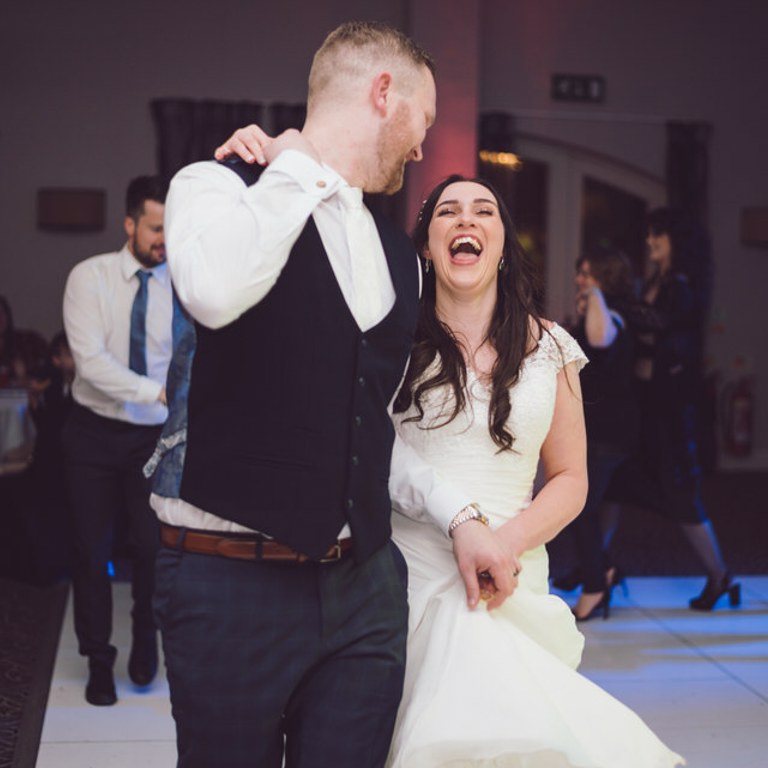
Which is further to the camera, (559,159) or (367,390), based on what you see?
(559,159)

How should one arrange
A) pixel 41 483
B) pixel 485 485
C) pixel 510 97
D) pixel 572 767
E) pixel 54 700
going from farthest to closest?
1. pixel 510 97
2. pixel 41 483
3. pixel 54 700
4. pixel 485 485
5. pixel 572 767

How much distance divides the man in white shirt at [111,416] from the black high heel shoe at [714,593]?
2.31m

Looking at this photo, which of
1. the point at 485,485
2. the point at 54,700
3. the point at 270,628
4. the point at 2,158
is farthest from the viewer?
the point at 2,158

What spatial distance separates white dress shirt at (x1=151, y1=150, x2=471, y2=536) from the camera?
130cm

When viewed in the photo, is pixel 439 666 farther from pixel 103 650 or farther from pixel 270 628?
pixel 103 650

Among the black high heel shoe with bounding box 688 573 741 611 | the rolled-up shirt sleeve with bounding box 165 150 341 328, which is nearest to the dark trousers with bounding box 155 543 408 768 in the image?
the rolled-up shirt sleeve with bounding box 165 150 341 328

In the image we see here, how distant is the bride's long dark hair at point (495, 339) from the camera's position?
6.61 ft

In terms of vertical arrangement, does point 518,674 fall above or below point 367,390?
below

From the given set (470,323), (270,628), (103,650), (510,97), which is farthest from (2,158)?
(270,628)

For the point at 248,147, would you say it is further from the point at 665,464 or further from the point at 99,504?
the point at 665,464

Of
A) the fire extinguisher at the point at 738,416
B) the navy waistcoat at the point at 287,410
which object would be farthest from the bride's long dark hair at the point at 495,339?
the fire extinguisher at the point at 738,416

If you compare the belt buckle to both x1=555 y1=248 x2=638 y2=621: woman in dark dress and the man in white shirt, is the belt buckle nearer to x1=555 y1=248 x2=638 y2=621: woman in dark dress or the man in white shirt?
the man in white shirt

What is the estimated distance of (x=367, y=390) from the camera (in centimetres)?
A: 150

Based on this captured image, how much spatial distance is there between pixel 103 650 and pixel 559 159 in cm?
658
